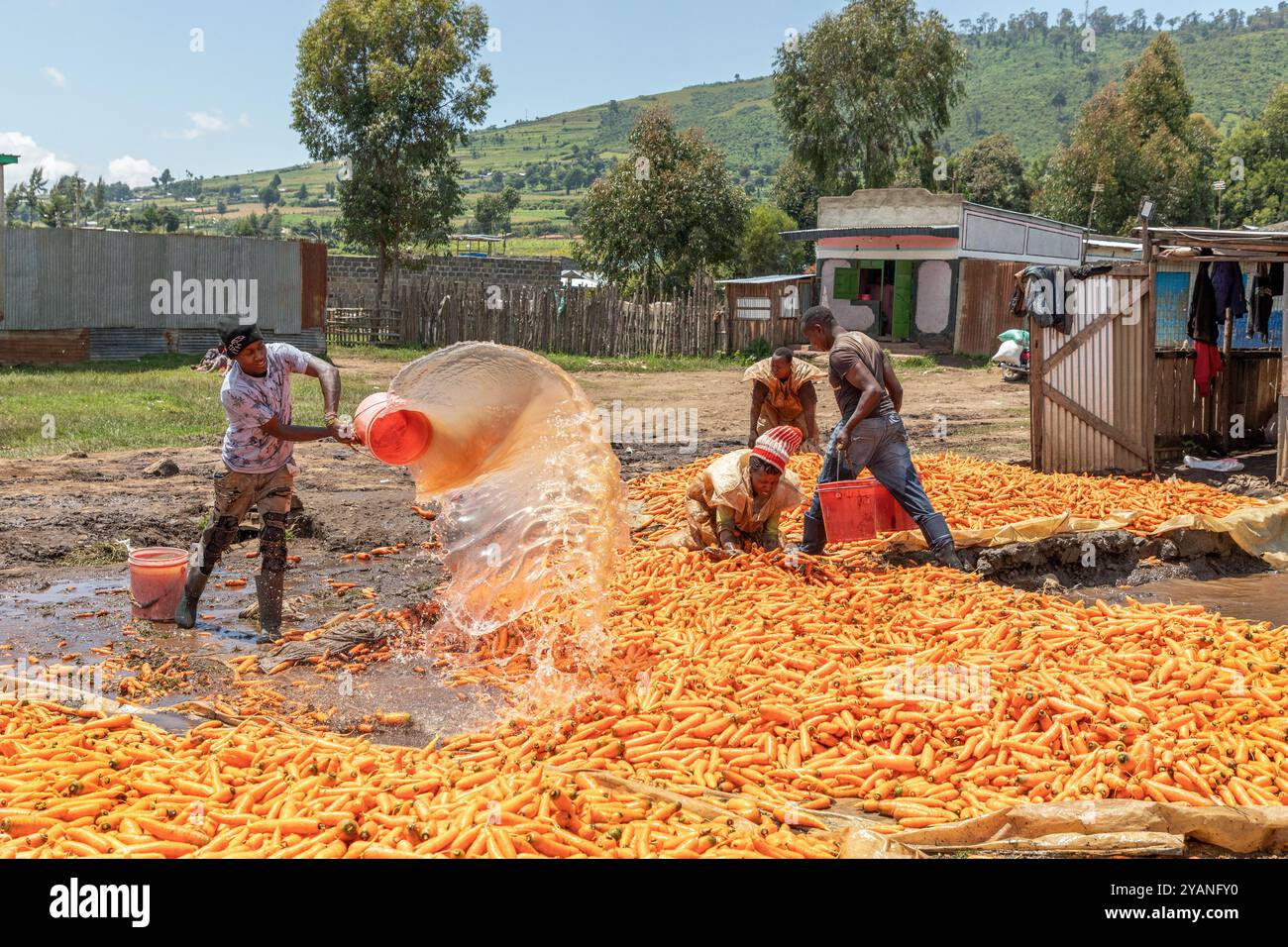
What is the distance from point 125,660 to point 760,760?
3.45 metres

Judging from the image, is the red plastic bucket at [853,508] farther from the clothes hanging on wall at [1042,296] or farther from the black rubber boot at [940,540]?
the clothes hanging on wall at [1042,296]

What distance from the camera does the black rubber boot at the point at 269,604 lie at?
637cm

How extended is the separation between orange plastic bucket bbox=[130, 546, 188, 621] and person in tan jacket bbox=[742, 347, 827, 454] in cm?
462

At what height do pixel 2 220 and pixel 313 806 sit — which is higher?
pixel 2 220

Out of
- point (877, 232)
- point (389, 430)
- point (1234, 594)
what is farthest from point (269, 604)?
point (877, 232)

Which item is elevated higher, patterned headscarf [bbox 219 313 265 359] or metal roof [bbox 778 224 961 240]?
metal roof [bbox 778 224 961 240]

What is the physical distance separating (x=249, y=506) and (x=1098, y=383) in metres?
8.25

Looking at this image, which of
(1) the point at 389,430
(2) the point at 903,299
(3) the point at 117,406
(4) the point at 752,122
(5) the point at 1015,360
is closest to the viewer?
(1) the point at 389,430

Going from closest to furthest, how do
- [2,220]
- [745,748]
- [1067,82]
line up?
[745,748] < [2,220] < [1067,82]

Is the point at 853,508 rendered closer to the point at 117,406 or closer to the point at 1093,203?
the point at 117,406

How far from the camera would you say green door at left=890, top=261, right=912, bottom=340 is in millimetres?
28203

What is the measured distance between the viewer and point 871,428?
24.0ft

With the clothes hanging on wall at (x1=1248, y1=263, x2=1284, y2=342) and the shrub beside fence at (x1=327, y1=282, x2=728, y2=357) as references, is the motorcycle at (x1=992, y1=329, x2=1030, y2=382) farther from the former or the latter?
the clothes hanging on wall at (x1=1248, y1=263, x2=1284, y2=342)

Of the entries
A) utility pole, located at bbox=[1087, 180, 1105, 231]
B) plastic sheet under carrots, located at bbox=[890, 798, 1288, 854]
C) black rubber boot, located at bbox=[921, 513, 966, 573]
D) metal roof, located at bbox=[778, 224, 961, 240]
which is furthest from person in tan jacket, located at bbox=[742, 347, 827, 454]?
utility pole, located at bbox=[1087, 180, 1105, 231]
